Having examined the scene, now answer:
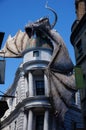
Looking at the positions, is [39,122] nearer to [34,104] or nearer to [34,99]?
[34,104]

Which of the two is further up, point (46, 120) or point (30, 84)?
point (30, 84)

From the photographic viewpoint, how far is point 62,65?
111ft

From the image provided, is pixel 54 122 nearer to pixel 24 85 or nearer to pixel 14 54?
pixel 24 85

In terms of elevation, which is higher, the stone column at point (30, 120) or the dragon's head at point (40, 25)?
the dragon's head at point (40, 25)

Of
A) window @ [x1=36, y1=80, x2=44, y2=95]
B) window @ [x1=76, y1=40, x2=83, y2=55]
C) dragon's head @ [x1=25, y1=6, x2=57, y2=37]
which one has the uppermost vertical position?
dragon's head @ [x1=25, y1=6, x2=57, y2=37]

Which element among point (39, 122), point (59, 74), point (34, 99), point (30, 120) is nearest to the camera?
point (59, 74)

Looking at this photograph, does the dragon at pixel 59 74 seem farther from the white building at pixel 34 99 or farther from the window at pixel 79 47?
the window at pixel 79 47

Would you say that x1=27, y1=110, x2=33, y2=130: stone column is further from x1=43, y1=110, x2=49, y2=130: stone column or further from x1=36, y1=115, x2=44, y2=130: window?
x1=43, y1=110, x2=49, y2=130: stone column

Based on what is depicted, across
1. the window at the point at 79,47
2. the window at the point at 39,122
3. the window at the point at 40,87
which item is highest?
the window at the point at 79,47

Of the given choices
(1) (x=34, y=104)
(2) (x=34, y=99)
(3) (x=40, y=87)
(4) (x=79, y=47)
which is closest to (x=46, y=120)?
(1) (x=34, y=104)

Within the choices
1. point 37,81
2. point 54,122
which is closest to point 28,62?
point 37,81

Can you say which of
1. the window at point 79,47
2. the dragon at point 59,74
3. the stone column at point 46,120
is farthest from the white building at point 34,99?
the window at point 79,47

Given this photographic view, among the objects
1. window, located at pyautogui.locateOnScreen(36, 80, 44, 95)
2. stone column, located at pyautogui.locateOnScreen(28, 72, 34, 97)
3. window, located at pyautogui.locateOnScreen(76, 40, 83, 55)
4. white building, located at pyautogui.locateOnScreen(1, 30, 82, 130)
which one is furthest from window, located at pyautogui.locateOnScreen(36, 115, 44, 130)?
window, located at pyautogui.locateOnScreen(76, 40, 83, 55)

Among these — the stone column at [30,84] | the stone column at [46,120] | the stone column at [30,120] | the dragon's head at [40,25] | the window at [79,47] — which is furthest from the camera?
the dragon's head at [40,25]
